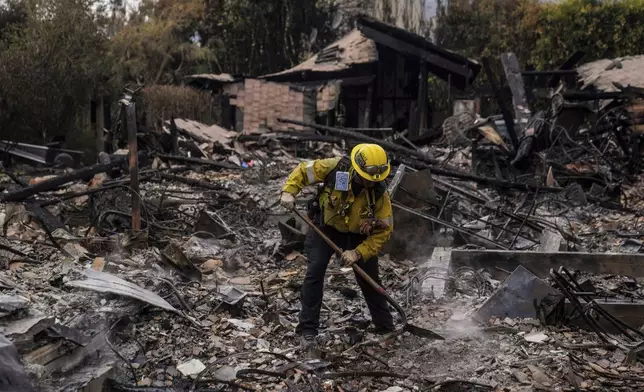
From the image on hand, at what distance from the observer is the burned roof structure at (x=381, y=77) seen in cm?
1844

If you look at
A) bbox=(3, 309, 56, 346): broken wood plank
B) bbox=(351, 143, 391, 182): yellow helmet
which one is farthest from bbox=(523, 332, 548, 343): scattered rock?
bbox=(3, 309, 56, 346): broken wood plank

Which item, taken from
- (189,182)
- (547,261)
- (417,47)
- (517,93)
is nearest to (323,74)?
(417,47)

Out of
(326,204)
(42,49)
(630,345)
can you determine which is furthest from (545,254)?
(42,49)

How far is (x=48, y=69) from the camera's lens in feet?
51.5

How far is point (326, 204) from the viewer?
482cm

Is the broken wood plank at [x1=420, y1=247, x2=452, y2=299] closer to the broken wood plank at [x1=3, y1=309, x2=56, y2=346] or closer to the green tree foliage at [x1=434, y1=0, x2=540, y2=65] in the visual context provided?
the broken wood plank at [x1=3, y1=309, x2=56, y2=346]

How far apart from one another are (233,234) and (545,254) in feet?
12.3

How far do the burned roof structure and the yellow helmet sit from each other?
13.9 m

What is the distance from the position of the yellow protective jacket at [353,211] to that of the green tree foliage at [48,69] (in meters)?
12.7

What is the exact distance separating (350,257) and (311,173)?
2.41 feet

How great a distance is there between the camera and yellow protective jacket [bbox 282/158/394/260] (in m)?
4.71

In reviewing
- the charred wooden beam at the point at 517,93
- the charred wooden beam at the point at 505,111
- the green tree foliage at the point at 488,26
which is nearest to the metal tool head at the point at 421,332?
the charred wooden beam at the point at 505,111

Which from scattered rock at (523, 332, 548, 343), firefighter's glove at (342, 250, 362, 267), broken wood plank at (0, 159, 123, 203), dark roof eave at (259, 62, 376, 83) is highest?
dark roof eave at (259, 62, 376, 83)

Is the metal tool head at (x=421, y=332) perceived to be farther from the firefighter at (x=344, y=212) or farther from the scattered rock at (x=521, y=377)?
the scattered rock at (x=521, y=377)
